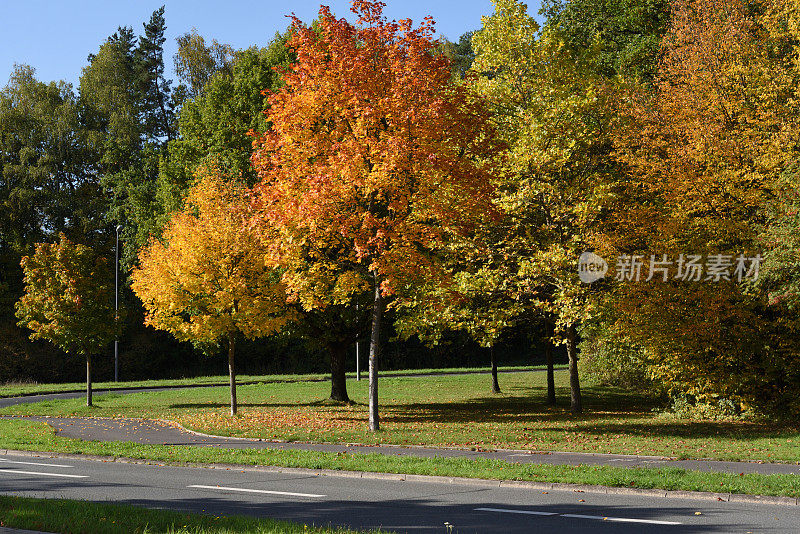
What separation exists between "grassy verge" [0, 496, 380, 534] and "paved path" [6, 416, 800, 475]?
279 inches

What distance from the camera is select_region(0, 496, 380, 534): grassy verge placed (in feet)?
27.1

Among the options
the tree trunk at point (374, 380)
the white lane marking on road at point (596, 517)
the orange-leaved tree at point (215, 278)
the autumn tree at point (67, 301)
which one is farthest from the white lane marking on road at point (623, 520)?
the autumn tree at point (67, 301)

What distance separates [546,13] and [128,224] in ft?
96.4

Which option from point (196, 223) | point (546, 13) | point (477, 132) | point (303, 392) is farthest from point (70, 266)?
point (546, 13)

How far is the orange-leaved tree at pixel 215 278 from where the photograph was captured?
24520 mm

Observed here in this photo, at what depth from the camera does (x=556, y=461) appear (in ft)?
48.7

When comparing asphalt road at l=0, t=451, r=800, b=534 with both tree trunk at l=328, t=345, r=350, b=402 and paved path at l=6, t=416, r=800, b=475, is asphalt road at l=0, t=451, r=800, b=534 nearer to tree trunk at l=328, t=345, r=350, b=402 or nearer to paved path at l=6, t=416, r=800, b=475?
paved path at l=6, t=416, r=800, b=475

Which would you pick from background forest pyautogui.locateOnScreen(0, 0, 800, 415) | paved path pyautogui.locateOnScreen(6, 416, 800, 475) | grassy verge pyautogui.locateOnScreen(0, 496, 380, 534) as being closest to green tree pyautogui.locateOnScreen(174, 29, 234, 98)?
background forest pyautogui.locateOnScreen(0, 0, 800, 415)

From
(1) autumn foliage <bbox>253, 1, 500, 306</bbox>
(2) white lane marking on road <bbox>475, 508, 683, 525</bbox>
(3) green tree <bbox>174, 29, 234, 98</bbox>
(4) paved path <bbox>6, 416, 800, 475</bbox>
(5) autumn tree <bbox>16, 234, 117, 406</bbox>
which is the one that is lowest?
(4) paved path <bbox>6, 416, 800, 475</bbox>

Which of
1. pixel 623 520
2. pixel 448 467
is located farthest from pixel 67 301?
pixel 623 520

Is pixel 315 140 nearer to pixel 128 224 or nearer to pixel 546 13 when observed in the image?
pixel 546 13

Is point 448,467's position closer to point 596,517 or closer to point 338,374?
point 596,517

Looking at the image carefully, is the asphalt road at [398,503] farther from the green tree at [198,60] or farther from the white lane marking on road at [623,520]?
the green tree at [198,60]

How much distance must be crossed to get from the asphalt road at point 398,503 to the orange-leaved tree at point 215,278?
1042 centimetres
